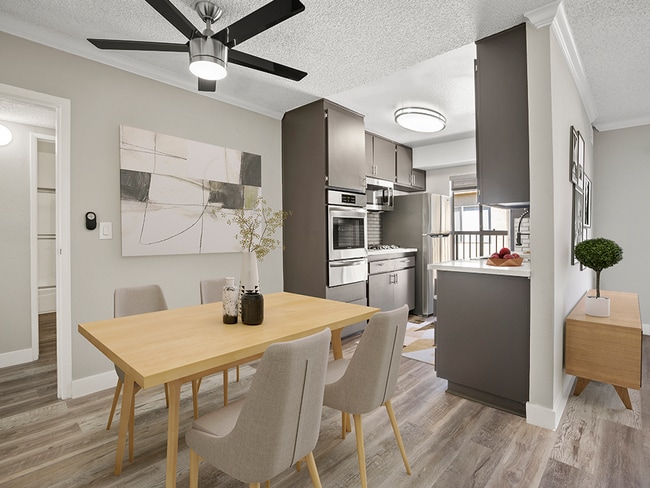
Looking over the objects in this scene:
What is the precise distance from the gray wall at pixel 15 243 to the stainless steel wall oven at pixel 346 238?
282 centimetres

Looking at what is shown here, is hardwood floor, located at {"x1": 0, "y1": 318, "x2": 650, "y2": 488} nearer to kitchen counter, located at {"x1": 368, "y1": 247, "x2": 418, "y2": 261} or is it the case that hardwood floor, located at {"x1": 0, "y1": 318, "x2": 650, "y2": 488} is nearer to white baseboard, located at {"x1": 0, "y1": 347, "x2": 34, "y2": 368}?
white baseboard, located at {"x1": 0, "y1": 347, "x2": 34, "y2": 368}

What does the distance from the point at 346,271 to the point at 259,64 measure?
7.36ft

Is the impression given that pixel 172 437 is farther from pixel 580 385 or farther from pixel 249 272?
pixel 580 385

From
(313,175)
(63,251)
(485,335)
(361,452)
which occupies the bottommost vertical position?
(361,452)

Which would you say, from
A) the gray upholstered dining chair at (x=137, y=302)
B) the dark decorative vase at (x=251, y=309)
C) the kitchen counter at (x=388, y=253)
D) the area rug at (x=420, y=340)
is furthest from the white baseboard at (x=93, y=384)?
the kitchen counter at (x=388, y=253)

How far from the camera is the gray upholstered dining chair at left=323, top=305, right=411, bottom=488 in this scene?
1.37 m

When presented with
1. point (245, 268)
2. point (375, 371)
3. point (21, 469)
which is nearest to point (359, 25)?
point (245, 268)

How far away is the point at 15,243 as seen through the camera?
124 inches

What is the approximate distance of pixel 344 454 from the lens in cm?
180

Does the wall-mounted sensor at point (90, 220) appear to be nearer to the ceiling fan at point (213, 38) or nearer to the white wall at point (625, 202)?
the ceiling fan at point (213, 38)

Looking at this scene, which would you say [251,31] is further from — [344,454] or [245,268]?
[344,454]

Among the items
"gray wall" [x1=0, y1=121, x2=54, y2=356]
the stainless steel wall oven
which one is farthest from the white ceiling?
"gray wall" [x1=0, y1=121, x2=54, y2=356]

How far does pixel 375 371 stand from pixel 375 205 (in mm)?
3504

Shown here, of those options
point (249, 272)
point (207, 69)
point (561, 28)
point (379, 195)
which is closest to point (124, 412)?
point (249, 272)
